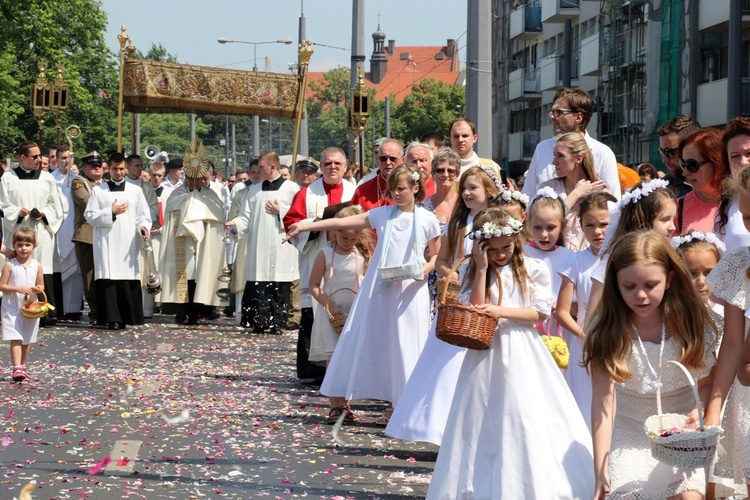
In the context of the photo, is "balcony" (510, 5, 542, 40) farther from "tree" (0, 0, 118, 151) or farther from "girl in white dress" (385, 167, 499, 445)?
"girl in white dress" (385, 167, 499, 445)

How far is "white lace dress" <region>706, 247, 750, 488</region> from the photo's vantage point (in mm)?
Answer: 4848

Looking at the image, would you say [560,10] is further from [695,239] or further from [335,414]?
[695,239]

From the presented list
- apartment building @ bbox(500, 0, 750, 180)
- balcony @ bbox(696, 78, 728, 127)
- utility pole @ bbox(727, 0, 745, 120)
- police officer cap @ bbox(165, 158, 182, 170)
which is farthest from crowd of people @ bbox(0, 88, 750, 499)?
balcony @ bbox(696, 78, 728, 127)

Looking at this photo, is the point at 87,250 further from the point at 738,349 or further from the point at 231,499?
the point at 738,349

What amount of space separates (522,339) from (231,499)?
1.94 m

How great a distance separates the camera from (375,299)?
962 cm

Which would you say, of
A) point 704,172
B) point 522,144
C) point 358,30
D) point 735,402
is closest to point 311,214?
point 704,172

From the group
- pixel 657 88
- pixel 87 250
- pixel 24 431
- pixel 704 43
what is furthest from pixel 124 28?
pixel 657 88

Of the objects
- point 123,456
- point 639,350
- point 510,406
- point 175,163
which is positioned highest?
point 175,163

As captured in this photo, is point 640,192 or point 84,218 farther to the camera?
point 84,218

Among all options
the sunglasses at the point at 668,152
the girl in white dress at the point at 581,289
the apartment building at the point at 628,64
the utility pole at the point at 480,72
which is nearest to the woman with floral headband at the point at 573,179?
the sunglasses at the point at 668,152

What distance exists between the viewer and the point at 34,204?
1842 centimetres

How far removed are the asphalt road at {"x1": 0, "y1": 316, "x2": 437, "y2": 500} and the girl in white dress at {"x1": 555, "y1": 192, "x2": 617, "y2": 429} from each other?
3.28 ft

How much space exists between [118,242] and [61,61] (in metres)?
35.5
